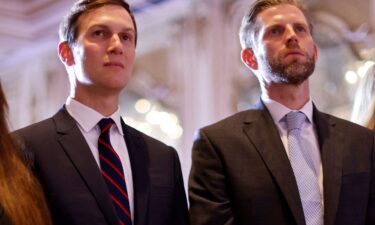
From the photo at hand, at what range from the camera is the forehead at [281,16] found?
7.31 ft

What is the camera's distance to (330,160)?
2051 mm

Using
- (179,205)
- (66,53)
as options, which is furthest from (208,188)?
(66,53)

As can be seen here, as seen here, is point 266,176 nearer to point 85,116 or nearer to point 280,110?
point 280,110

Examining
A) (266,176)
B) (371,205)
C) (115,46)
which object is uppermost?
(115,46)

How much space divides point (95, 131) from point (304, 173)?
2.32 ft

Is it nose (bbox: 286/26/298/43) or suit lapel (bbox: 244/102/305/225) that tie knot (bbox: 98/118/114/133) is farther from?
nose (bbox: 286/26/298/43)

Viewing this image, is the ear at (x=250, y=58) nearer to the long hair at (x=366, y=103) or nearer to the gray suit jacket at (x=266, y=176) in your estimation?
the gray suit jacket at (x=266, y=176)

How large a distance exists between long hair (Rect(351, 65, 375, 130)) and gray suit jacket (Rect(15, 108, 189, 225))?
2.80ft

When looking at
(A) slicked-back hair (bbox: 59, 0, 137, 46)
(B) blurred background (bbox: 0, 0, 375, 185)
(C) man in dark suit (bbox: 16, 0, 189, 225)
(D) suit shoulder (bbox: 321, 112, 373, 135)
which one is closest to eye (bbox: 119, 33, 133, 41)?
(C) man in dark suit (bbox: 16, 0, 189, 225)

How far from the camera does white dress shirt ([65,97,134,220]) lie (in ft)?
6.75

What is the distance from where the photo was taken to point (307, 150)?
2104mm

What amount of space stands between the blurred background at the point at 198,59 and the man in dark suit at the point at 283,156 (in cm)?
191

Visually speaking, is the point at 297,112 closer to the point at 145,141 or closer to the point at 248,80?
the point at 145,141

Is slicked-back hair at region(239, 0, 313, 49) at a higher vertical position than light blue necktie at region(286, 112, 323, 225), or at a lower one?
higher
